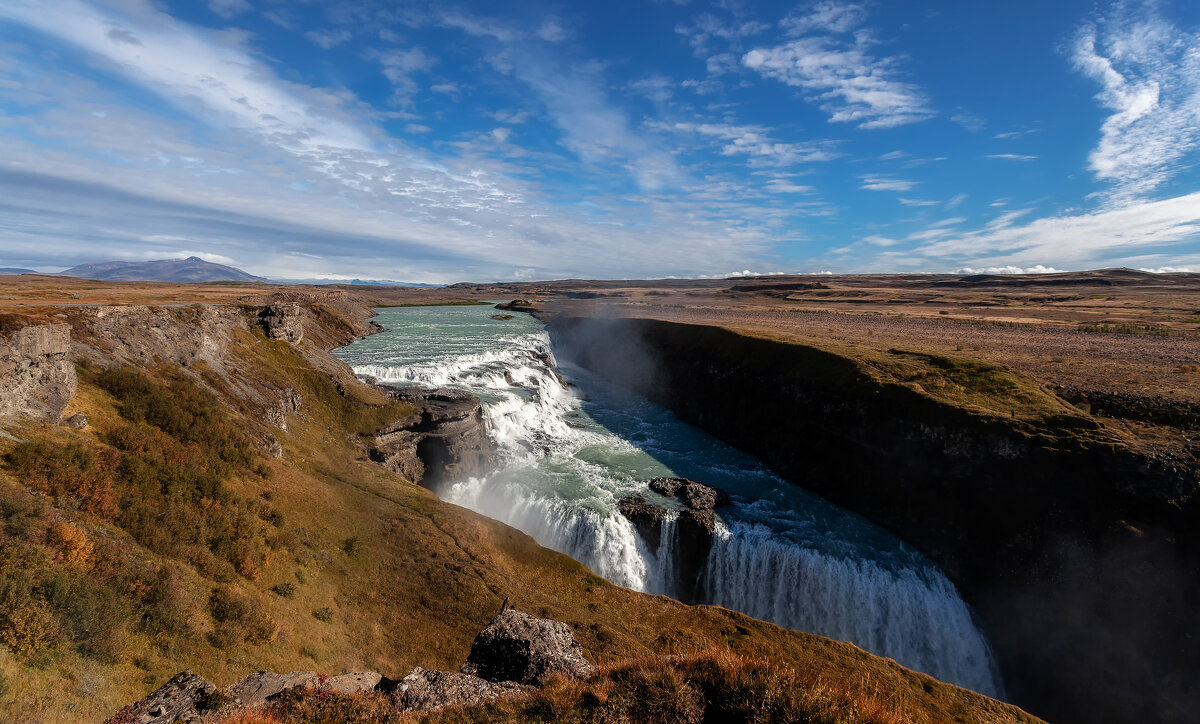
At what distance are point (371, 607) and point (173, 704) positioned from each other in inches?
290

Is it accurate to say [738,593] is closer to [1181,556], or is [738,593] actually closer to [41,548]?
[1181,556]

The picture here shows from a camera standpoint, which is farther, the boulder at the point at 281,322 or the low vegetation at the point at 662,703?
the boulder at the point at 281,322

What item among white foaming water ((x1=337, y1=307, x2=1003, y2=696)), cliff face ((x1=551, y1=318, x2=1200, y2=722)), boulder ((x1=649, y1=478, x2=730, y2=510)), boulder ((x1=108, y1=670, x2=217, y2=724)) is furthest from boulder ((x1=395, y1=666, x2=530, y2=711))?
cliff face ((x1=551, y1=318, x2=1200, y2=722))

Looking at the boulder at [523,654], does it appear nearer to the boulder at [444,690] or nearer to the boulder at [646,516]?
the boulder at [444,690]

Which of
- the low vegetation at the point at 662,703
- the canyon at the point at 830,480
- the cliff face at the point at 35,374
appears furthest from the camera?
the canyon at the point at 830,480

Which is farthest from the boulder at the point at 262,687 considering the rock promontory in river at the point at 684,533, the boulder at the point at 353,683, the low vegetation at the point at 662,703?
the rock promontory in river at the point at 684,533

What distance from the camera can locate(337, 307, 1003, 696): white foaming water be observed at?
66.0ft

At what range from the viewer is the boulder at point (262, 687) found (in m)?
7.26

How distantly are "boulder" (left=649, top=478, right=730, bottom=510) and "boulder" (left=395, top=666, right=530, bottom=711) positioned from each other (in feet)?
60.9

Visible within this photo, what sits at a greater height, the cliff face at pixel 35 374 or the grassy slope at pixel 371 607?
the cliff face at pixel 35 374

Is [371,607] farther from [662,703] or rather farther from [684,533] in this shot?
[684,533]

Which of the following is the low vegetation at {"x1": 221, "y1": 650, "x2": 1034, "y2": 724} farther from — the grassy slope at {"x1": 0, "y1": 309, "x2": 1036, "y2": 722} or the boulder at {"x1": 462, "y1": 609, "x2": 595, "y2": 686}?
the grassy slope at {"x1": 0, "y1": 309, "x2": 1036, "y2": 722}

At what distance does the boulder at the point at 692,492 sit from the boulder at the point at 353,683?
19.1 m

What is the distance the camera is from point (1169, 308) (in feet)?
208
